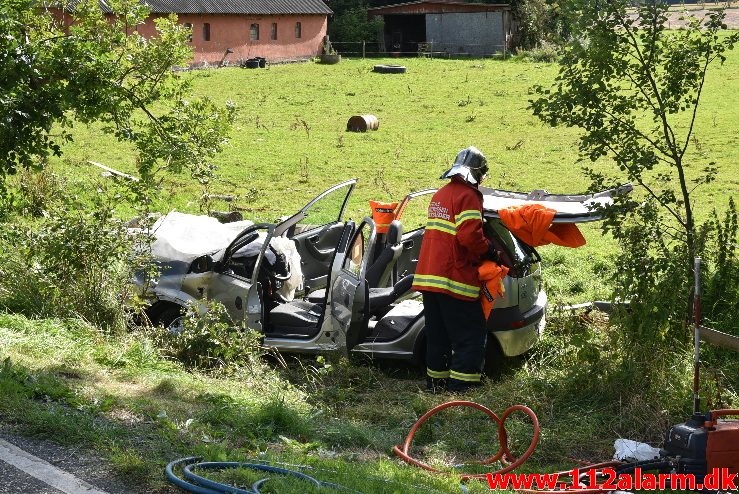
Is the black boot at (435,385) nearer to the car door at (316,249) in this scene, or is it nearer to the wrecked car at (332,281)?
the wrecked car at (332,281)

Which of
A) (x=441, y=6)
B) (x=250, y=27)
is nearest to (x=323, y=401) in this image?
(x=250, y=27)

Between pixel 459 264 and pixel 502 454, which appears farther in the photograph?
pixel 459 264

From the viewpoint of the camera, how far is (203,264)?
9.72 metres

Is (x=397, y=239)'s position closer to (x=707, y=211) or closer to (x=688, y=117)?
(x=707, y=211)

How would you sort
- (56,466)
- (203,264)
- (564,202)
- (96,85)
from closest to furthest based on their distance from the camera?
1. (56,466)
2. (96,85)
3. (564,202)
4. (203,264)

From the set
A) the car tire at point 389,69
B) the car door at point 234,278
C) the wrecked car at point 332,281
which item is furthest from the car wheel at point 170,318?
the car tire at point 389,69

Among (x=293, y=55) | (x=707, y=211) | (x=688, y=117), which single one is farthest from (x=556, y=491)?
(x=293, y=55)

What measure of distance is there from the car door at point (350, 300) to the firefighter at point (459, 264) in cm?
61

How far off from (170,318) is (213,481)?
203 inches

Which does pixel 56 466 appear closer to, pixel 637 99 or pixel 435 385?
pixel 435 385

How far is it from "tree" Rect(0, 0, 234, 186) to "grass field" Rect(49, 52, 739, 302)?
1606 millimetres

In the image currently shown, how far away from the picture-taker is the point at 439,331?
8.63 m

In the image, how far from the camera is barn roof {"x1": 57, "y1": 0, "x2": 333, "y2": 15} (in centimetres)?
4278

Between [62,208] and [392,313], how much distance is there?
359 cm
